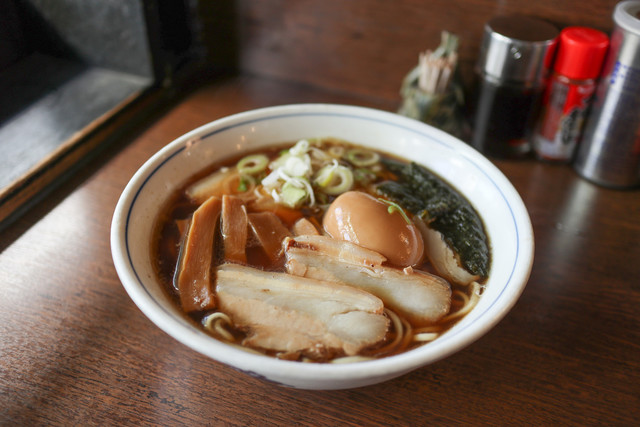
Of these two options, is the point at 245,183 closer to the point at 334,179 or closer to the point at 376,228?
the point at 334,179

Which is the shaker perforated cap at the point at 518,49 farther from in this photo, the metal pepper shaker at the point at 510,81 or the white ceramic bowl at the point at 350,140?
the white ceramic bowl at the point at 350,140

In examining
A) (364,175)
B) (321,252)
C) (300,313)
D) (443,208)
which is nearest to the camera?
(300,313)

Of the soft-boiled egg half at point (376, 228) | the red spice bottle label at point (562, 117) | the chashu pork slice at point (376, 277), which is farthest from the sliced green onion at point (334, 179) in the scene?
the red spice bottle label at point (562, 117)

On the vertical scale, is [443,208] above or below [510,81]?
below

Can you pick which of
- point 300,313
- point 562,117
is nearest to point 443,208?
point 300,313

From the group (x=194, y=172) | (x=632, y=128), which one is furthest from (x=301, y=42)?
(x=632, y=128)

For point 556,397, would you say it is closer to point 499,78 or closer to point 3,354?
point 499,78
